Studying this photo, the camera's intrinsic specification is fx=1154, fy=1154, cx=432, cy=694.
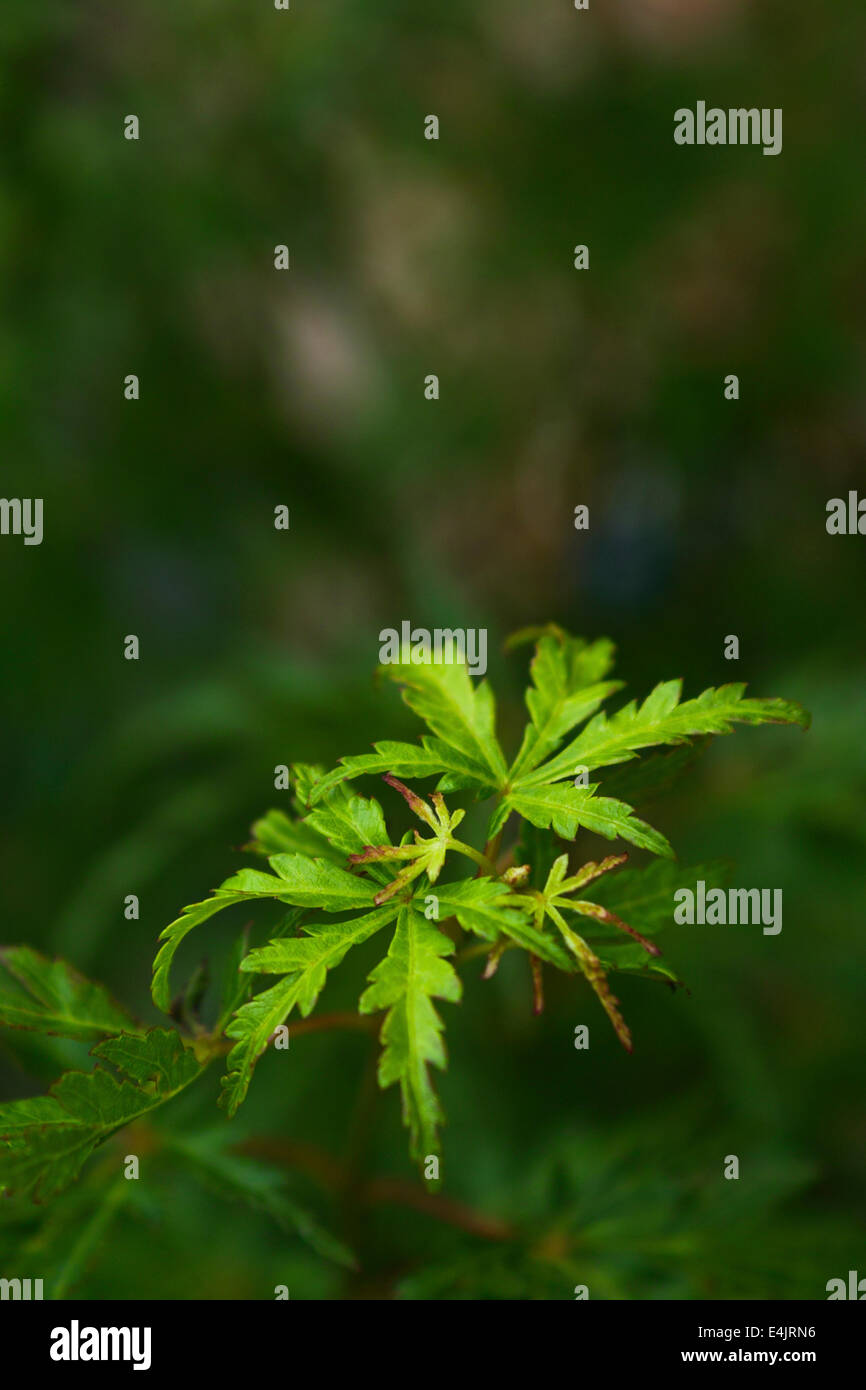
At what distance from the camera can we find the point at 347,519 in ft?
6.66

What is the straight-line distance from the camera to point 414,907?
1.79ft

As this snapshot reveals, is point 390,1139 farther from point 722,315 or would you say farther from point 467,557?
point 722,315

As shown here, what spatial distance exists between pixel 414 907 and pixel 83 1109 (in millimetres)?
186

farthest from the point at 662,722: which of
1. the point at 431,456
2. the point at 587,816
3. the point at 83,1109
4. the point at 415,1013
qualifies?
the point at 431,456

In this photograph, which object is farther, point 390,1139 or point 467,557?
point 467,557

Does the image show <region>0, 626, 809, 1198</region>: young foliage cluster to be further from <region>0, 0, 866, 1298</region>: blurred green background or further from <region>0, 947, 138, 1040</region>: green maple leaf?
<region>0, 0, 866, 1298</region>: blurred green background

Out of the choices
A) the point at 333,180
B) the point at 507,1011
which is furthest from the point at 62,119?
the point at 507,1011

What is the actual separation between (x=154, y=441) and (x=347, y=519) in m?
0.35

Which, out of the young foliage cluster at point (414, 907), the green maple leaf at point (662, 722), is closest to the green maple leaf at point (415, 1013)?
the young foliage cluster at point (414, 907)

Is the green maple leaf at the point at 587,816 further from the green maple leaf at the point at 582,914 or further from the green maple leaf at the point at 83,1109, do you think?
the green maple leaf at the point at 83,1109

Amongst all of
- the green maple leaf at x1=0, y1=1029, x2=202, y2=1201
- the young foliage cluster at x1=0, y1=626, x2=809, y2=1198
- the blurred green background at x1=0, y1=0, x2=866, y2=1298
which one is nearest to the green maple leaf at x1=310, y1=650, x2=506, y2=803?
the young foliage cluster at x1=0, y1=626, x2=809, y2=1198

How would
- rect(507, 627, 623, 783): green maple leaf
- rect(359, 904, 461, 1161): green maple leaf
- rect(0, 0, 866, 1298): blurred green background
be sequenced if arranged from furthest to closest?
rect(0, 0, 866, 1298): blurred green background < rect(507, 627, 623, 783): green maple leaf < rect(359, 904, 461, 1161): green maple leaf

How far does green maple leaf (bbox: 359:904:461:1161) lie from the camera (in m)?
0.49

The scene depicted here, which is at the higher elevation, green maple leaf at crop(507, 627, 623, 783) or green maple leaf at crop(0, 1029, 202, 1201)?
green maple leaf at crop(507, 627, 623, 783)
